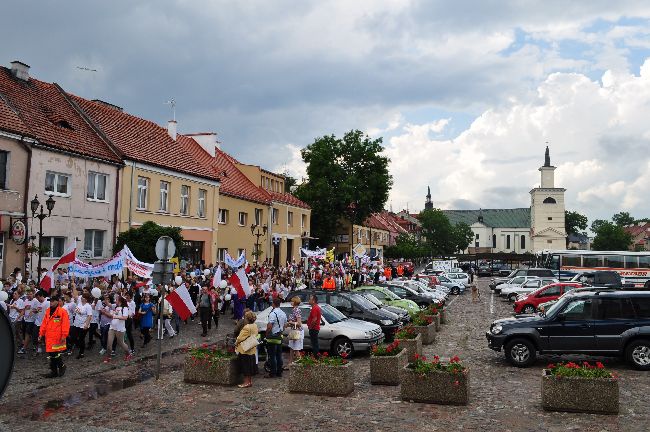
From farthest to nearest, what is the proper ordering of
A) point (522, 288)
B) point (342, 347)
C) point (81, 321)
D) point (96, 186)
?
point (522, 288)
point (96, 186)
point (342, 347)
point (81, 321)

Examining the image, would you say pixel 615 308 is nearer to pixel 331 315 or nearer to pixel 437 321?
pixel 331 315

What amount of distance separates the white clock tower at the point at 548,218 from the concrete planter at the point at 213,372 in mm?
119256

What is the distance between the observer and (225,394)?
1158 cm

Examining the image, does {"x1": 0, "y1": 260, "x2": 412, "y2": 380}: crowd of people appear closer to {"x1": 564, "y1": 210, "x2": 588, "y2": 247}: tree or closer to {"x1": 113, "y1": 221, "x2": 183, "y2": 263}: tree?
{"x1": 113, "y1": 221, "x2": 183, "y2": 263}: tree

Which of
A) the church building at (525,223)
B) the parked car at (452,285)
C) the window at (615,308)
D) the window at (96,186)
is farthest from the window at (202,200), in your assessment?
the church building at (525,223)

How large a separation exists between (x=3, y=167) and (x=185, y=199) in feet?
41.2

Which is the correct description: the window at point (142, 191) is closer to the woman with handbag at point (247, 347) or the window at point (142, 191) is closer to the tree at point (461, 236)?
the woman with handbag at point (247, 347)

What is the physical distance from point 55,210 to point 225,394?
17083mm

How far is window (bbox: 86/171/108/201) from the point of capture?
27522 millimetres

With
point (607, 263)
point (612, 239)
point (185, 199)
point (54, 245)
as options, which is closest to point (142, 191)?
point (185, 199)

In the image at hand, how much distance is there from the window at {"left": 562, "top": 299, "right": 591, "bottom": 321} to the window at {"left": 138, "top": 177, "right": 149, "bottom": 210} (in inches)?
892

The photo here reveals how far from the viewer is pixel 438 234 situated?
127 meters

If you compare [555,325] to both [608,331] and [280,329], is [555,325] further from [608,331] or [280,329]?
[280,329]

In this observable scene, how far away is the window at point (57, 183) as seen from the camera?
987 inches
